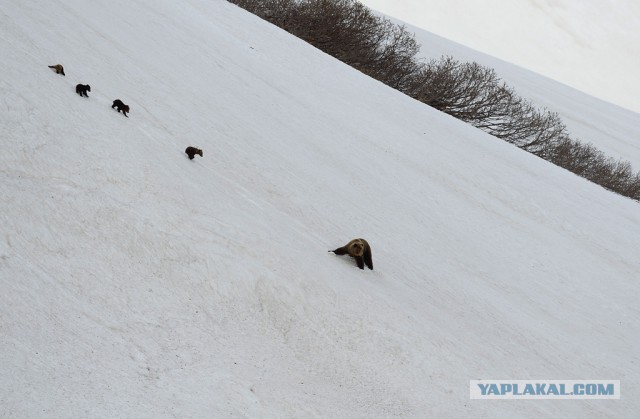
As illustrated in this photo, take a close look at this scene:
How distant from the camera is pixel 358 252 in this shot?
3.17 m

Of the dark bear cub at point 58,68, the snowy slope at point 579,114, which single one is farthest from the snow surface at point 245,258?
the snowy slope at point 579,114

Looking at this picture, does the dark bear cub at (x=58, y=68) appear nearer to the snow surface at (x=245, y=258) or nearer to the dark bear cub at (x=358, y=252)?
the snow surface at (x=245, y=258)

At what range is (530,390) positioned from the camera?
2.88 metres

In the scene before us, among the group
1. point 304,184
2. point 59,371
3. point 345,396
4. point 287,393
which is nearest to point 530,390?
point 345,396

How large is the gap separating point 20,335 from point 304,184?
2.66 m

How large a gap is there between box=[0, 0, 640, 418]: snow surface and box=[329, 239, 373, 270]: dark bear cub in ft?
0.25

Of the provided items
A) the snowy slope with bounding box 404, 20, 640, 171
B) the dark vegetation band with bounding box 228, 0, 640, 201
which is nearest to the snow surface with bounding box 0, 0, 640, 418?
the dark vegetation band with bounding box 228, 0, 640, 201

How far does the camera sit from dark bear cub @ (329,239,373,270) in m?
3.17

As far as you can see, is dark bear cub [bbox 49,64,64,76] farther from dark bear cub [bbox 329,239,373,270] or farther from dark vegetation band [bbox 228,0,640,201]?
dark vegetation band [bbox 228,0,640,201]

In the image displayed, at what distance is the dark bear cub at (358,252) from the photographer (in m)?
3.17

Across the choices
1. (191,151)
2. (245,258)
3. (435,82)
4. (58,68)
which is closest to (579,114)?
(435,82)

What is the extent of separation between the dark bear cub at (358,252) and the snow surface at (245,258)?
0.25 feet

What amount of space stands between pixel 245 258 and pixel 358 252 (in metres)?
0.85

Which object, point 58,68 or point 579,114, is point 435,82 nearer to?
point 579,114
